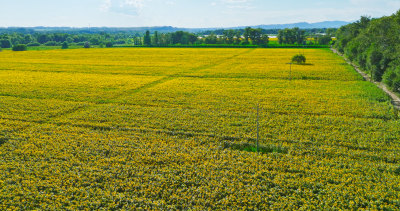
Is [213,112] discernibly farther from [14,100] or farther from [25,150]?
[14,100]

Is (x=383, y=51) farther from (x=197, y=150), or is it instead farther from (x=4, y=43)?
(x=4, y=43)

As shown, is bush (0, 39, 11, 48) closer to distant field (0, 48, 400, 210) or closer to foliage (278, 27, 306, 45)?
distant field (0, 48, 400, 210)

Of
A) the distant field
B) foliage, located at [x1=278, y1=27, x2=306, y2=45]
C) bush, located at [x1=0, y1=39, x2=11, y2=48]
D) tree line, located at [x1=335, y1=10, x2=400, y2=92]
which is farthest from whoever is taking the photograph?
bush, located at [x1=0, y1=39, x2=11, y2=48]

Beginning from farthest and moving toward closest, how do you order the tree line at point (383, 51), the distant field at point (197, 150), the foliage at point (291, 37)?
1. the foliage at point (291, 37)
2. the tree line at point (383, 51)
3. the distant field at point (197, 150)

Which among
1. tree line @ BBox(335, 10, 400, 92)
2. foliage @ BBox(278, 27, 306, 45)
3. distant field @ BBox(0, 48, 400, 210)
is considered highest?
foliage @ BBox(278, 27, 306, 45)

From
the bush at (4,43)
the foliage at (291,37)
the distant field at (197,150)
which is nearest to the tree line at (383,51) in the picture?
the distant field at (197,150)

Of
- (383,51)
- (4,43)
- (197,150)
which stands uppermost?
(4,43)

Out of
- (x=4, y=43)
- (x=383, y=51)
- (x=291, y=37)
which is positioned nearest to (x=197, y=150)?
(x=383, y=51)

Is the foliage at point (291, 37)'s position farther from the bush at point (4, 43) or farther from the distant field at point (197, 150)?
the bush at point (4, 43)

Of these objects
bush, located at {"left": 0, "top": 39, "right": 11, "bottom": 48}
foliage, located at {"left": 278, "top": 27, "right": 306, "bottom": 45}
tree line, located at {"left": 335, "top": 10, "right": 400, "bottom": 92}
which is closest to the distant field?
tree line, located at {"left": 335, "top": 10, "right": 400, "bottom": 92}
